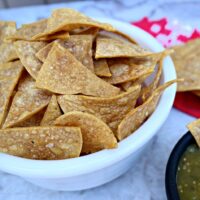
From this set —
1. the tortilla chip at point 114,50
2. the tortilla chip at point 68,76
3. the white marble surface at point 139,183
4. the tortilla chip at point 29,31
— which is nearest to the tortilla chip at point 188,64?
the white marble surface at point 139,183

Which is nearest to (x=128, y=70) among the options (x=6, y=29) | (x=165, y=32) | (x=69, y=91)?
(x=69, y=91)

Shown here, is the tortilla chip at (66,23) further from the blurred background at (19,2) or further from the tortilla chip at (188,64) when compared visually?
the blurred background at (19,2)

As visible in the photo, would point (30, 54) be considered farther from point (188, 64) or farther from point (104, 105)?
point (188, 64)

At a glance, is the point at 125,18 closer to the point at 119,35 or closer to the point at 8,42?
the point at 119,35

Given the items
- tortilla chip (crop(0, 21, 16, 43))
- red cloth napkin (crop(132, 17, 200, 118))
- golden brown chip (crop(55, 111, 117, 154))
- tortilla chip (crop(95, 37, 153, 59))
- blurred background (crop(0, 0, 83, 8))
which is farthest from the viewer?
blurred background (crop(0, 0, 83, 8))

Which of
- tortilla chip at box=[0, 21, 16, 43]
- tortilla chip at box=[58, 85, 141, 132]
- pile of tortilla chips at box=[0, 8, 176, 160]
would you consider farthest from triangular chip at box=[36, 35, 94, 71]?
tortilla chip at box=[0, 21, 16, 43]

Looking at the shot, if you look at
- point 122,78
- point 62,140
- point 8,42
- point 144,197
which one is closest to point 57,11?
point 8,42

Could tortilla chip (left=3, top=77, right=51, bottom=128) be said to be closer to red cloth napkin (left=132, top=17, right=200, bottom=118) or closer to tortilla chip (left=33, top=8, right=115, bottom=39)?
tortilla chip (left=33, top=8, right=115, bottom=39)
